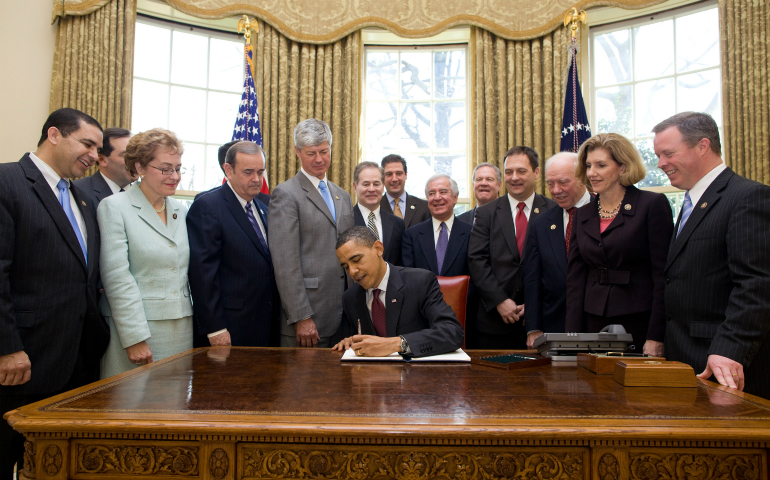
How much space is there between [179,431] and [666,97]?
6.24 m

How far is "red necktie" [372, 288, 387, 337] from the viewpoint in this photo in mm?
2451

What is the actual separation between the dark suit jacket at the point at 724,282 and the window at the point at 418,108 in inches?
176

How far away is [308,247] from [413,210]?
4.80ft

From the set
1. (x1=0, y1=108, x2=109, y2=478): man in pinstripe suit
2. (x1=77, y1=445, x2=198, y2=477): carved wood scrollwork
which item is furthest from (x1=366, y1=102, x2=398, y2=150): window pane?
(x1=77, y1=445, x2=198, y2=477): carved wood scrollwork

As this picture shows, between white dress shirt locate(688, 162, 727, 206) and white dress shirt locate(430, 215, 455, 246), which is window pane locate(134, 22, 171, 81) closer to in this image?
white dress shirt locate(430, 215, 455, 246)

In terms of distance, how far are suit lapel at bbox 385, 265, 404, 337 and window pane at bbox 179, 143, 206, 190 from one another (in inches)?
174

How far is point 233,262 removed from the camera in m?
2.78

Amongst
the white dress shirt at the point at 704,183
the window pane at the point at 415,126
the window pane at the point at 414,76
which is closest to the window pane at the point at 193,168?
the window pane at the point at 415,126

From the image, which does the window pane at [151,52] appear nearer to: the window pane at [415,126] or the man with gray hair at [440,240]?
the window pane at [415,126]

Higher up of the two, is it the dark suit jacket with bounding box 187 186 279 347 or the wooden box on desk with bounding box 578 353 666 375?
the dark suit jacket with bounding box 187 186 279 347

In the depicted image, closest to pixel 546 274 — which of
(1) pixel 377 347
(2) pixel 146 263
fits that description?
(1) pixel 377 347

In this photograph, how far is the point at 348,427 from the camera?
1167 millimetres

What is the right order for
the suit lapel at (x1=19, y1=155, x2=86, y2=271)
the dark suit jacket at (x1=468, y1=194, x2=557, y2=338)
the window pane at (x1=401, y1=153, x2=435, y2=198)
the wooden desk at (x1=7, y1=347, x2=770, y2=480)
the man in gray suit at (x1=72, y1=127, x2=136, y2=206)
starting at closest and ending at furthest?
the wooden desk at (x1=7, y1=347, x2=770, y2=480) < the suit lapel at (x1=19, y1=155, x2=86, y2=271) < the dark suit jacket at (x1=468, y1=194, x2=557, y2=338) < the man in gray suit at (x1=72, y1=127, x2=136, y2=206) < the window pane at (x1=401, y1=153, x2=435, y2=198)

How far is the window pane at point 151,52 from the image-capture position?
19.5ft
